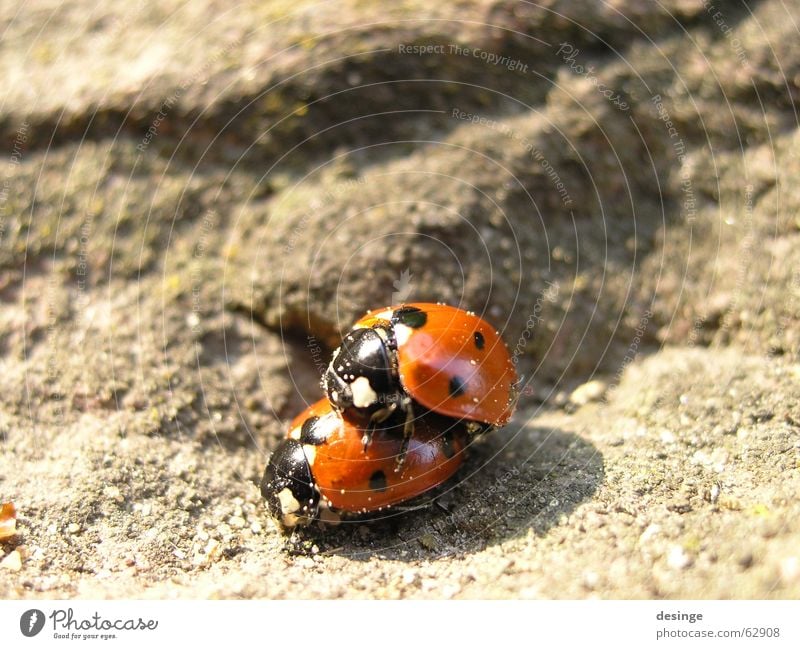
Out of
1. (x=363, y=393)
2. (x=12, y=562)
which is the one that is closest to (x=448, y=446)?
(x=363, y=393)

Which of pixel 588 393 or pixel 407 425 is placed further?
pixel 588 393

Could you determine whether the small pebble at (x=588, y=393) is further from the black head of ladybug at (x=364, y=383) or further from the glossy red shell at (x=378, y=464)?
the black head of ladybug at (x=364, y=383)

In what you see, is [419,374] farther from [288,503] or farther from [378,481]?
[288,503]

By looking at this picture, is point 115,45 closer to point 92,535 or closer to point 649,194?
point 92,535

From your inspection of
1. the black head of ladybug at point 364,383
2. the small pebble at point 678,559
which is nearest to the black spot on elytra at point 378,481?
the black head of ladybug at point 364,383

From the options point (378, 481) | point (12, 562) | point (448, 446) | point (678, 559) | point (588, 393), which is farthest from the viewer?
point (588, 393)

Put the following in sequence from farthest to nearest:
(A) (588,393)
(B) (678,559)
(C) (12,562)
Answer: (A) (588,393) → (C) (12,562) → (B) (678,559)

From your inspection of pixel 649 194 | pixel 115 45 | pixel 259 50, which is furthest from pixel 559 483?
pixel 115 45
